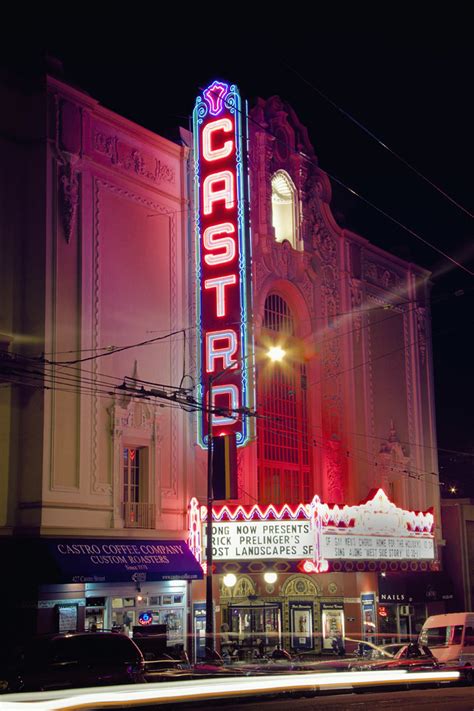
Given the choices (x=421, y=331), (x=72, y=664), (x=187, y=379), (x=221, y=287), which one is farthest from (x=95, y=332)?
(x=421, y=331)

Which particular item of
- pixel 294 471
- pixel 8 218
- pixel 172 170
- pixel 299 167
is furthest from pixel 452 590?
pixel 8 218

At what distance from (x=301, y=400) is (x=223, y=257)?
273 inches

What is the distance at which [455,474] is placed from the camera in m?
62.4

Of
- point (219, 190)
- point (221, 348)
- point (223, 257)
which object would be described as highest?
point (219, 190)

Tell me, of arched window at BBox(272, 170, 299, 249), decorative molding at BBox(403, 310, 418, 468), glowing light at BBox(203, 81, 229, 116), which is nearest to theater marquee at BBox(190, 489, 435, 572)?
arched window at BBox(272, 170, 299, 249)

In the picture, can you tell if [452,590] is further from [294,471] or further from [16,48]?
[16,48]

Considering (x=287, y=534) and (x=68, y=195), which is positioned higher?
(x=68, y=195)

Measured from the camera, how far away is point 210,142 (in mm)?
29062

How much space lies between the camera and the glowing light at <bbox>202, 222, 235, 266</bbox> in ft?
91.9

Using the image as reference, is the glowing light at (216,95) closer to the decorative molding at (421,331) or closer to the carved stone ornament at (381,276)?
the carved stone ornament at (381,276)

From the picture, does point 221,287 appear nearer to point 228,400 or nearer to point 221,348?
point 221,348

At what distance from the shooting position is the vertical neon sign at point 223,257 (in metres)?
27.2

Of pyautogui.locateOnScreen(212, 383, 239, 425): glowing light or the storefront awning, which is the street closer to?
the storefront awning

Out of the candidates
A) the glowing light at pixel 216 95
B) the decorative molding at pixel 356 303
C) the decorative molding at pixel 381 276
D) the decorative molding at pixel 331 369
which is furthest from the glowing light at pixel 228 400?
the decorative molding at pixel 381 276
